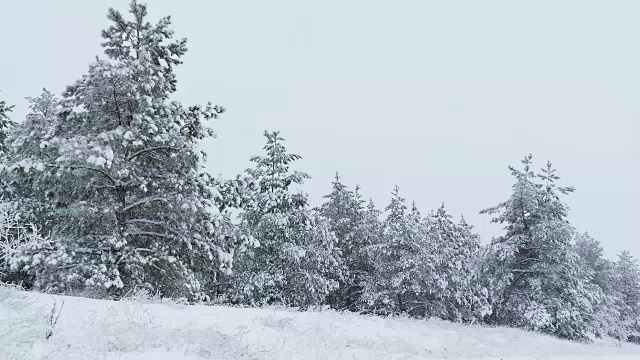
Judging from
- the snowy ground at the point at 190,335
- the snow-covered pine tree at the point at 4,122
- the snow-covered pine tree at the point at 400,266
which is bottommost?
the snowy ground at the point at 190,335

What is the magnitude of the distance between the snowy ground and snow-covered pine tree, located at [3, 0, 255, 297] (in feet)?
16.2

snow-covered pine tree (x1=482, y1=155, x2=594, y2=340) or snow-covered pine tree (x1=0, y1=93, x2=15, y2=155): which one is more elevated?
snow-covered pine tree (x1=0, y1=93, x2=15, y2=155)

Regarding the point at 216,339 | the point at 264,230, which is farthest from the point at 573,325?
the point at 216,339

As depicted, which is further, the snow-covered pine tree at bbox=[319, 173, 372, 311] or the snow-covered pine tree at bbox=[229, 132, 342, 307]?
the snow-covered pine tree at bbox=[319, 173, 372, 311]

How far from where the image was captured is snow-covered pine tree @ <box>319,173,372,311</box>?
31625 millimetres

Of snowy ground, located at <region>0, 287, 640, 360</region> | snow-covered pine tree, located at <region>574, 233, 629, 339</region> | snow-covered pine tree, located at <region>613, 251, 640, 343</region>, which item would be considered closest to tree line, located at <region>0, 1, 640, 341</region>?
snowy ground, located at <region>0, 287, 640, 360</region>

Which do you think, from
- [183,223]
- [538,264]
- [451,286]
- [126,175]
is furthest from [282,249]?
[451,286]

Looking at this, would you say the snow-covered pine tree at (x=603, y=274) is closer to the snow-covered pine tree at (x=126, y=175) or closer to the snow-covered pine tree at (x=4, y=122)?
the snow-covered pine tree at (x=126, y=175)

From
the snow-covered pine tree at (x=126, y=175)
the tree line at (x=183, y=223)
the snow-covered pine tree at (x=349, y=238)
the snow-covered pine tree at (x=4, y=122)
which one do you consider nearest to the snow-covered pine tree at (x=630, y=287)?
the tree line at (x=183, y=223)

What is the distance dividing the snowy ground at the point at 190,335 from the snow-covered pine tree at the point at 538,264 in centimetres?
1365

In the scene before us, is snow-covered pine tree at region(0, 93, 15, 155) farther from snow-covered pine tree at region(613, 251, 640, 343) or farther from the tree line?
snow-covered pine tree at region(613, 251, 640, 343)

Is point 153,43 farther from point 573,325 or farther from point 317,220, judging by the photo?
point 573,325

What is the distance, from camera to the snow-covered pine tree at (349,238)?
1245 inches

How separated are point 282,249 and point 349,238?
9101 millimetres
